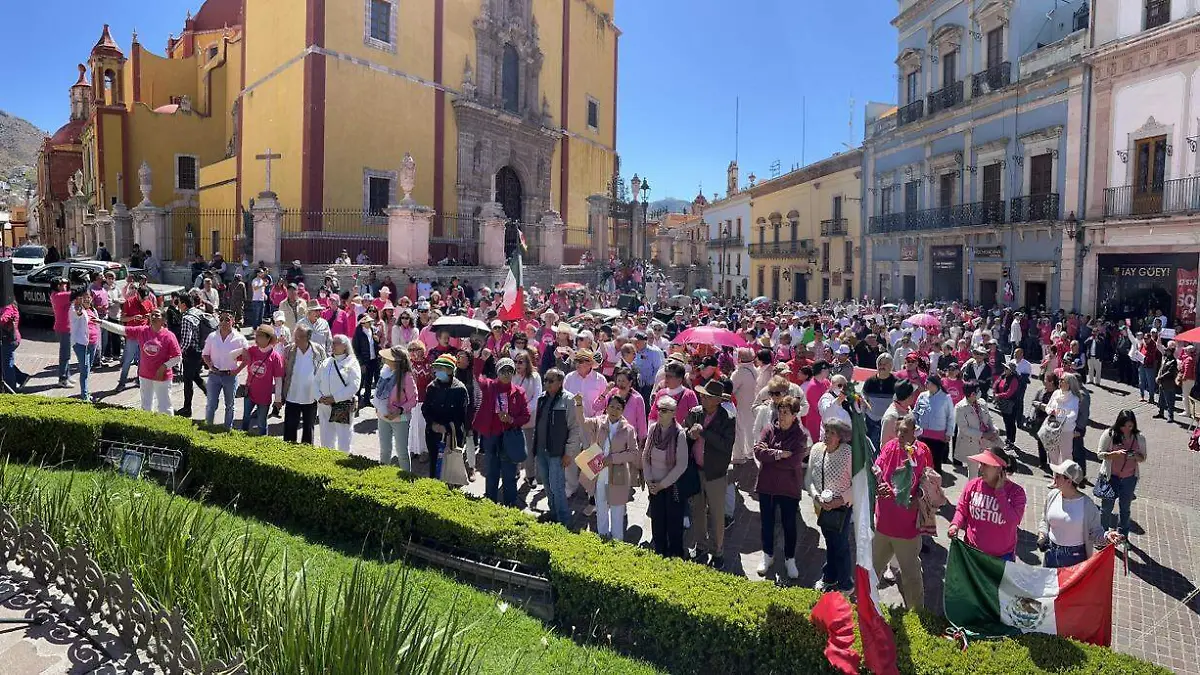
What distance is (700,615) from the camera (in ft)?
16.3

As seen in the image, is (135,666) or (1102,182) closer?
(135,666)

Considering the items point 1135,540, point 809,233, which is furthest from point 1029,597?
point 809,233

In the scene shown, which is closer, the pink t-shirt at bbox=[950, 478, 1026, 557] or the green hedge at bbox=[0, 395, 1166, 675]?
the green hedge at bbox=[0, 395, 1166, 675]

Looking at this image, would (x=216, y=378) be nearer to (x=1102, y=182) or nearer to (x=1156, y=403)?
(x=1156, y=403)

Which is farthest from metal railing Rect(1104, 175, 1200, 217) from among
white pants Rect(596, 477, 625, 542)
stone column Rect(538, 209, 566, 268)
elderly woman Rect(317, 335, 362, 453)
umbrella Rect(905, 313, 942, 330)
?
elderly woman Rect(317, 335, 362, 453)

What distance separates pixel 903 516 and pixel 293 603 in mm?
4334

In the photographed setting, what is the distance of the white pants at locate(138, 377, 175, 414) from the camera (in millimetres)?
10250

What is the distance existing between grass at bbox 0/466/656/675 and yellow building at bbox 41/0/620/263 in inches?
824

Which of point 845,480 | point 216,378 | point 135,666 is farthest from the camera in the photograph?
point 216,378

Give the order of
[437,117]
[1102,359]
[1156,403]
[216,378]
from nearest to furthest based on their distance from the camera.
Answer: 1. [216,378]
2. [1156,403]
3. [1102,359]
4. [437,117]

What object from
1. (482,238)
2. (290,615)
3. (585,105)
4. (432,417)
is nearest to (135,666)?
(290,615)

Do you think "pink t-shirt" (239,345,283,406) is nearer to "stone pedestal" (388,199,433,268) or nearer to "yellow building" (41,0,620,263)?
"stone pedestal" (388,199,433,268)

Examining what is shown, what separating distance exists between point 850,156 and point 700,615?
3698 centimetres

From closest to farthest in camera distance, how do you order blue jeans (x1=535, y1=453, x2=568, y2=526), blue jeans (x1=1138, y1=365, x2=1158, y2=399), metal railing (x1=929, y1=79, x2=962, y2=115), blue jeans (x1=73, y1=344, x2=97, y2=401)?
blue jeans (x1=535, y1=453, x2=568, y2=526), blue jeans (x1=73, y1=344, x2=97, y2=401), blue jeans (x1=1138, y1=365, x2=1158, y2=399), metal railing (x1=929, y1=79, x2=962, y2=115)
